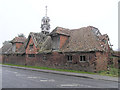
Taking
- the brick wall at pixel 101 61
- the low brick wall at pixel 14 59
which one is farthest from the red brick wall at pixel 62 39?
the low brick wall at pixel 14 59

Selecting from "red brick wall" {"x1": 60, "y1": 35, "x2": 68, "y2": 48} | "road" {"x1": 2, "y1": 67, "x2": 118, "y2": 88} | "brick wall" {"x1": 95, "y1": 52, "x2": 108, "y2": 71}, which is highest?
"red brick wall" {"x1": 60, "y1": 35, "x2": 68, "y2": 48}

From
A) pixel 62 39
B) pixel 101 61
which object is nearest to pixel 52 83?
pixel 101 61

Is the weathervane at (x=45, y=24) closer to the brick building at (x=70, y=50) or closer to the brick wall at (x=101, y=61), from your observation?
the brick building at (x=70, y=50)

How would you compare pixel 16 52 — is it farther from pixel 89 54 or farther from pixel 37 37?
pixel 89 54

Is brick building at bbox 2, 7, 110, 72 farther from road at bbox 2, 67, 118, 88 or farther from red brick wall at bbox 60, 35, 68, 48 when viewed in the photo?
road at bbox 2, 67, 118, 88

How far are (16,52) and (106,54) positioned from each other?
2668 centimetres

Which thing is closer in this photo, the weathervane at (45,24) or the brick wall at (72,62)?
the brick wall at (72,62)

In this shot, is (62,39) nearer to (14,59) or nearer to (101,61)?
(101,61)

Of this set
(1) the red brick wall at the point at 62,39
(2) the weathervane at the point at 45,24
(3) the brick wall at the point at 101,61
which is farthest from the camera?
(2) the weathervane at the point at 45,24

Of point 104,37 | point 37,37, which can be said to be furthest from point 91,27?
point 37,37

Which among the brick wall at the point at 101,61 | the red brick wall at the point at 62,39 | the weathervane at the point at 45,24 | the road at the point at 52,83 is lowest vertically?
the road at the point at 52,83

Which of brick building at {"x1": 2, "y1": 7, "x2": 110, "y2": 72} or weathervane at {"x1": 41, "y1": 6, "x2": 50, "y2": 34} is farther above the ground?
weathervane at {"x1": 41, "y1": 6, "x2": 50, "y2": 34}

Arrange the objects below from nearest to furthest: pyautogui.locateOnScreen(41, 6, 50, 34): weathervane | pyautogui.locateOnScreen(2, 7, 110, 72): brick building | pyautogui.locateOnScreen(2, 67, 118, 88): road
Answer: pyautogui.locateOnScreen(2, 67, 118, 88): road < pyautogui.locateOnScreen(2, 7, 110, 72): brick building < pyautogui.locateOnScreen(41, 6, 50, 34): weathervane

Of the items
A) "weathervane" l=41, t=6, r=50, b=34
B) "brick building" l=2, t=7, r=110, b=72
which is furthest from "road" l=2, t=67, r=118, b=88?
"weathervane" l=41, t=6, r=50, b=34
